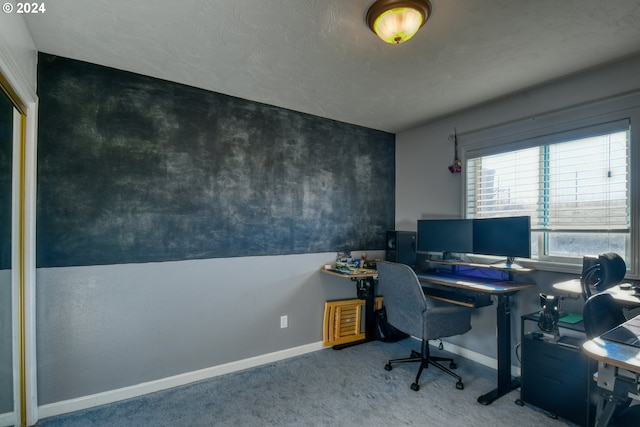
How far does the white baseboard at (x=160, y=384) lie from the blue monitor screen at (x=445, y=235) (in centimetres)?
156

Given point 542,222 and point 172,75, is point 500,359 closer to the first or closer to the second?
point 542,222

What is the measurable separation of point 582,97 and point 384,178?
1917 mm

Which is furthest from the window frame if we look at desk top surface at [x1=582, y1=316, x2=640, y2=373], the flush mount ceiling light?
the flush mount ceiling light

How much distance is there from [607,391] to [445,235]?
195 centimetres

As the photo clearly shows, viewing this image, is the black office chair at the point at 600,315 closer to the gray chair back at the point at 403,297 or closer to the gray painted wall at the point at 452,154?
the gray painted wall at the point at 452,154

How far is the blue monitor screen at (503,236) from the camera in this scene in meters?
2.49

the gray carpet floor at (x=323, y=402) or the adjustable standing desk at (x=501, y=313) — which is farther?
the adjustable standing desk at (x=501, y=313)

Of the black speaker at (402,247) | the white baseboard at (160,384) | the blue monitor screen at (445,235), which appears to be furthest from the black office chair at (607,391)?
the white baseboard at (160,384)

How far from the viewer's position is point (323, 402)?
2264 millimetres

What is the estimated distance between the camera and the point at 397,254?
131 inches

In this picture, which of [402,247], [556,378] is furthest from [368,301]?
[556,378]

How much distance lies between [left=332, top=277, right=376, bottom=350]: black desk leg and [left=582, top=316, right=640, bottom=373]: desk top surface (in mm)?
2215

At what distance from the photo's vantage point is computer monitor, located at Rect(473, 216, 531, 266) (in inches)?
98.1

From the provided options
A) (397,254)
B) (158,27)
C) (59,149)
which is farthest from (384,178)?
(59,149)
